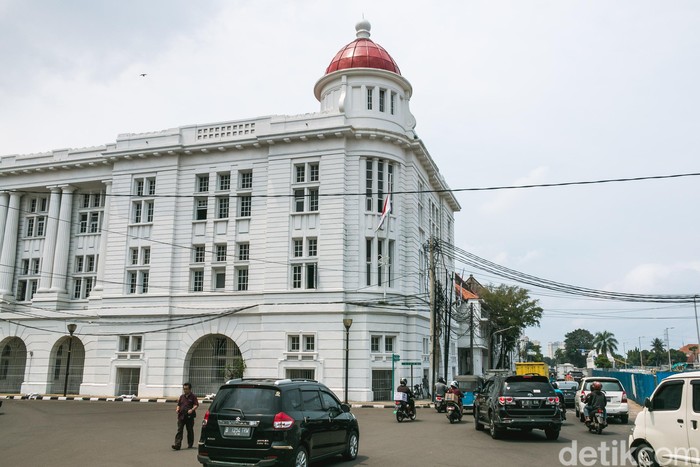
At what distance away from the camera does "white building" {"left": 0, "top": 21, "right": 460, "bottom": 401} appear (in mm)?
33156

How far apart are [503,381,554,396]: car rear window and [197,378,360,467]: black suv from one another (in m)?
6.58

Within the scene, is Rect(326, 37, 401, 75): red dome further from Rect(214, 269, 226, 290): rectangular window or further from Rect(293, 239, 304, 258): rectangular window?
Rect(214, 269, 226, 290): rectangular window

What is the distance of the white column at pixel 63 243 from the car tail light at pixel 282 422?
34804 millimetres

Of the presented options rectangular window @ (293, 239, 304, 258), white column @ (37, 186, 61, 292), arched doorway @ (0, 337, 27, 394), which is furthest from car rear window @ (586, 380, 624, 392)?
arched doorway @ (0, 337, 27, 394)

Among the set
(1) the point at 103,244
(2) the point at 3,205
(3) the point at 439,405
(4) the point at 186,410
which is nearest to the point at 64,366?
(1) the point at 103,244

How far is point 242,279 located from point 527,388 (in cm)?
2291

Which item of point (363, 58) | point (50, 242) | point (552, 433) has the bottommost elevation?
point (552, 433)

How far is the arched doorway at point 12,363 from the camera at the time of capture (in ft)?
134

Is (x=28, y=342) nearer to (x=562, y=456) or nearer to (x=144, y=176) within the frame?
(x=144, y=176)

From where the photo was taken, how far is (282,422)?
32.6 feet

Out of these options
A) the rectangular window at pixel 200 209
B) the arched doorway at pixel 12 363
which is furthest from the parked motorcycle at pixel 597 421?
the arched doorway at pixel 12 363

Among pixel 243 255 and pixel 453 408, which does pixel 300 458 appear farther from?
pixel 243 255

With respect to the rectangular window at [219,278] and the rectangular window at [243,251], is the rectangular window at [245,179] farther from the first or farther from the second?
the rectangular window at [219,278]

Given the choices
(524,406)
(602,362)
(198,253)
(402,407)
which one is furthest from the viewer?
(602,362)
